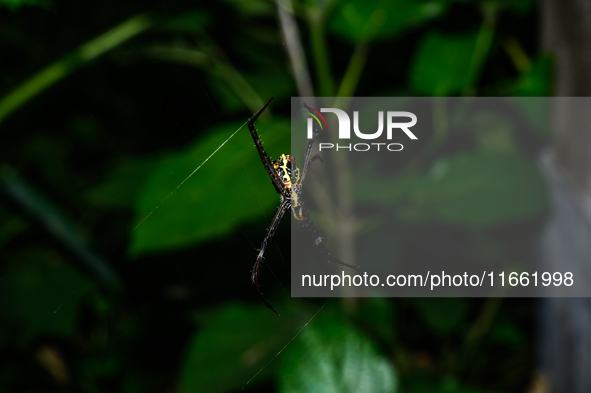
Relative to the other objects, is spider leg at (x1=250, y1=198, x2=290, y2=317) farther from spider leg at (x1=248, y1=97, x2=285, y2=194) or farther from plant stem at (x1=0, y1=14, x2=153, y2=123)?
plant stem at (x1=0, y1=14, x2=153, y2=123)

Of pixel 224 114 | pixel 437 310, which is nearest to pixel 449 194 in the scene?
→ pixel 437 310

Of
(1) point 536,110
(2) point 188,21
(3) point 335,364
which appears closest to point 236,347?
(3) point 335,364

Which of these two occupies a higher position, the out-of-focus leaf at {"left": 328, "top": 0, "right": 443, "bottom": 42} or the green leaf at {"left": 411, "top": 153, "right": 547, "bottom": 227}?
the out-of-focus leaf at {"left": 328, "top": 0, "right": 443, "bottom": 42}

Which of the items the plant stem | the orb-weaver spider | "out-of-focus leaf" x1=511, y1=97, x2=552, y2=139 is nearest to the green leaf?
"out-of-focus leaf" x1=511, y1=97, x2=552, y2=139

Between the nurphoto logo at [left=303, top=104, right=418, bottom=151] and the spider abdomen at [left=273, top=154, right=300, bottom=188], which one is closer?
the spider abdomen at [left=273, top=154, right=300, bottom=188]

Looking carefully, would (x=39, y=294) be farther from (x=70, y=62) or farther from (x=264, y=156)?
(x=264, y=156)

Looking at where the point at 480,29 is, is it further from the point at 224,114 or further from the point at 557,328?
the point at 557,328

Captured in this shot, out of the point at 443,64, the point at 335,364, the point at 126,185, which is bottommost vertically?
the point at 335,364

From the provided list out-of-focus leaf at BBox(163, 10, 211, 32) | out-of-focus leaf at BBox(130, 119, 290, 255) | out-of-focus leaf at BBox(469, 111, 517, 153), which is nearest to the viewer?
out-of-focus leaf at BBox(130, 119, 290, 255)
